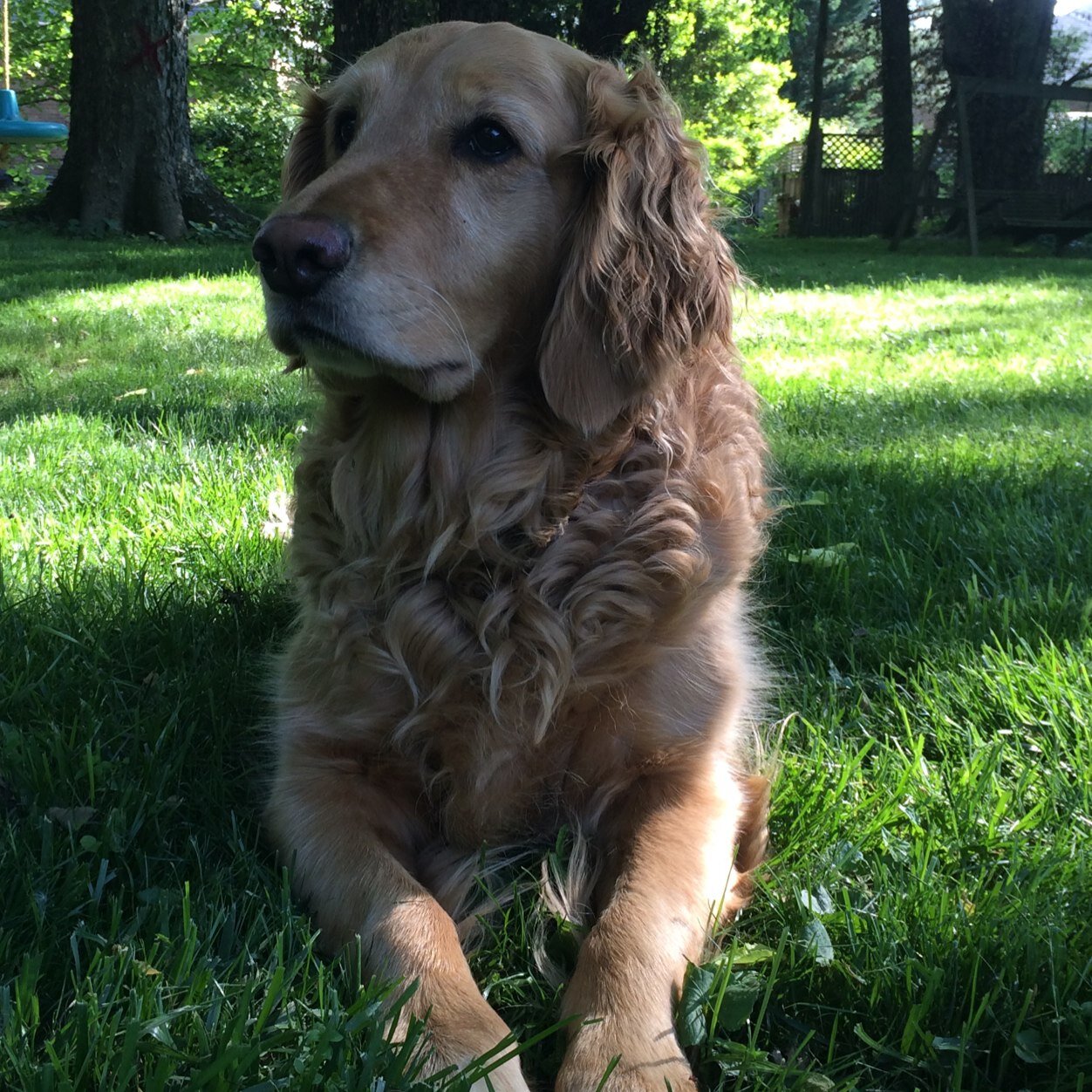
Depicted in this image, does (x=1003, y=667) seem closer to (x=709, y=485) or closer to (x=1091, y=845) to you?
(x=1091, y=845)

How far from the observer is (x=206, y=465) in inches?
158

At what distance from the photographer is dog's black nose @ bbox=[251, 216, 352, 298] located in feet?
6.39

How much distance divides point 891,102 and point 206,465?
20.9m

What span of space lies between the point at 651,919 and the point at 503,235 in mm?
1376

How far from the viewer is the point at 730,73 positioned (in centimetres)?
3081

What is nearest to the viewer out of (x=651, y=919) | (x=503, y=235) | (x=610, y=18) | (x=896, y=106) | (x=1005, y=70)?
(x=651, y=919)

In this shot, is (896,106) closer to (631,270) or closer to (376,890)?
(631,270)

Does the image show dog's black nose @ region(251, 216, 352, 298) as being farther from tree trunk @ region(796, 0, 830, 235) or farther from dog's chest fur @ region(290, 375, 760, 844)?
tree trunk @ region(796, 0, 830, 235)

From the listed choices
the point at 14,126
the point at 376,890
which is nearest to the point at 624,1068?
the point at 376,890

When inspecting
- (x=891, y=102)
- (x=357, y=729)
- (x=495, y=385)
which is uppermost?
(x=891, y=102)

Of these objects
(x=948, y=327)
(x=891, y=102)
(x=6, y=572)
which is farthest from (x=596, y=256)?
(x=891, y=102)

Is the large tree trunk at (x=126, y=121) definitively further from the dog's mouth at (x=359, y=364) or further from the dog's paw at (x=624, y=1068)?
the dog's paw at (x=624, y=1068)

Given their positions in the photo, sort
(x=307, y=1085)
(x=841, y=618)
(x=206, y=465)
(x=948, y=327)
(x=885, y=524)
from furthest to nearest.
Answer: (x=948, y=327) → (x=206, y=465) → (x=885, y=524) → (x=841, y=618) → (x=307, y=1085)

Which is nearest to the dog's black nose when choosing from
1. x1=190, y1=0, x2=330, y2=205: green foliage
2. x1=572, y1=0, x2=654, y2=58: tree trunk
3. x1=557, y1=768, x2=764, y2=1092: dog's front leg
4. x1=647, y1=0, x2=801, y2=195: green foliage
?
x1=557, y1=768, x2=764, y2=1092: dog's front leg
